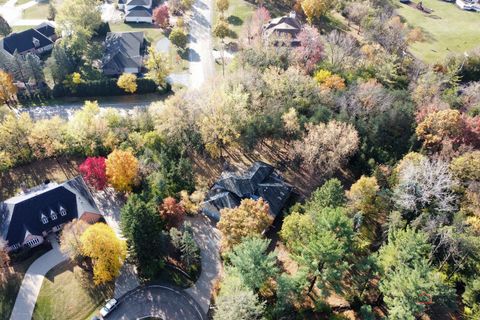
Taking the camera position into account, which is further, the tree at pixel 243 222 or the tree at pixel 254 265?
the tree at pixel 243 222

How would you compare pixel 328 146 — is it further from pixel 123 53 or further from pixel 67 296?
pixel 123 53

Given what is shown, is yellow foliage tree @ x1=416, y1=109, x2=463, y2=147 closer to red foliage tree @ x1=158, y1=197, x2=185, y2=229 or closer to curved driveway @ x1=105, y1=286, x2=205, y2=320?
red foliage tree @ x1=158, y1=197, x2=185, y2=229

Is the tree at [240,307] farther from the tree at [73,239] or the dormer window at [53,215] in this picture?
the dormer window at [53,215]

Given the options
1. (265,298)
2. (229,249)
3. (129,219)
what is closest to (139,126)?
(129,219)

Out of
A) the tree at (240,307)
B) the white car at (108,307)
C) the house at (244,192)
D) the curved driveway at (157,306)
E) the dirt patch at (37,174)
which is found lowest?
the curved driveway at (157,306)

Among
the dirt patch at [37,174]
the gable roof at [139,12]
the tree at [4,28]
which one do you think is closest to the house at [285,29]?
the gable roof at [139,12]
